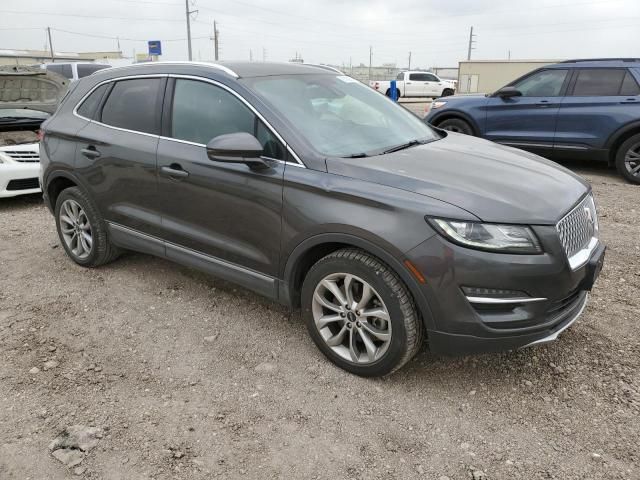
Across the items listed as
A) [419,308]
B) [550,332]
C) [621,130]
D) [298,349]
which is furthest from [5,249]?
[621,130]

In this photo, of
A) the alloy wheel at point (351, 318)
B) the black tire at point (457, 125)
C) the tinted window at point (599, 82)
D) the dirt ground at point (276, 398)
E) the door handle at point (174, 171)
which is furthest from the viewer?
the black tire at point (457, 125)

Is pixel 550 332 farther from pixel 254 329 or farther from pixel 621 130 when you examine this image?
pixel 621 130

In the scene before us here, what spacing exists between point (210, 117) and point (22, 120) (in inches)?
190

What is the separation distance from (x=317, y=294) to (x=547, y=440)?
137 cm

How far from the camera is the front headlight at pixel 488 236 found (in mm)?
2498

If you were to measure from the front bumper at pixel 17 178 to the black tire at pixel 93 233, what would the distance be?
7.32ft

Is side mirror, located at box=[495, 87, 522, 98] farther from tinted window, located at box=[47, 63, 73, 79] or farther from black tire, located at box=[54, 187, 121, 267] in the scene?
tinted window, located at box=[47, 63, 73, 79]

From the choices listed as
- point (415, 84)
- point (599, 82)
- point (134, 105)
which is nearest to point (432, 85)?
point (415, 84)

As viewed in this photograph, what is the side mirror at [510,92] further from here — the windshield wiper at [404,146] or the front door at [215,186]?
the front door at [215,186]

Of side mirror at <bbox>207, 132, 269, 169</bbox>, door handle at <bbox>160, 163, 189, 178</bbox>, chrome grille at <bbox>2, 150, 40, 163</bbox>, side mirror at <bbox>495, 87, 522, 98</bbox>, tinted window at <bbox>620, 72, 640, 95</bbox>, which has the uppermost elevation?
tinted window at <bbox>620, 72, 640, 95</bbox>

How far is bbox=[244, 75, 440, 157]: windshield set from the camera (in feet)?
10.4

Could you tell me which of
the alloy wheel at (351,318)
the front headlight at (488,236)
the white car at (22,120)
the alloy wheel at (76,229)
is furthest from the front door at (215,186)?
the white car at (22,120)

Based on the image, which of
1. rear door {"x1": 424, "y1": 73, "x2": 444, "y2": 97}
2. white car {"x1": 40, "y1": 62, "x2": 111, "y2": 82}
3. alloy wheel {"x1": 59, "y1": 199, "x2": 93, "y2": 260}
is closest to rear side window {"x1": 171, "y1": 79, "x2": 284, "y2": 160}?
alloy wheel {"x1": 59, "y1": 199, "x2": 93, "y2": 260}

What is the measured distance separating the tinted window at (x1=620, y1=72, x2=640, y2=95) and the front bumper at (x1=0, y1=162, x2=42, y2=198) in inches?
318
